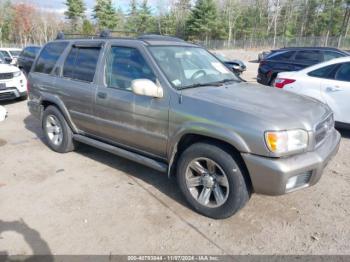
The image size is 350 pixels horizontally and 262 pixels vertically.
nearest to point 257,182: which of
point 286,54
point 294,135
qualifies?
point 294,135

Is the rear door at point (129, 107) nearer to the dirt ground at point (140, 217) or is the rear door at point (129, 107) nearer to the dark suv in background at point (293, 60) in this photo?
the dirt ground at point (140, 217)

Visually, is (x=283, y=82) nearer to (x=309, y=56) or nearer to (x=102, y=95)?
(x=102, y=95)

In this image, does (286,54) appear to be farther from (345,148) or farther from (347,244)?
(347,244)

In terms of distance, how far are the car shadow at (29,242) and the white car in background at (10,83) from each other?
261 inches

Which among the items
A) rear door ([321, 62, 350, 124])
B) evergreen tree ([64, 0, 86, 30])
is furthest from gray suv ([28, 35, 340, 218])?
evergreen tree ([64, 0, 86, 30])

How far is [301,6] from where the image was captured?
217ft

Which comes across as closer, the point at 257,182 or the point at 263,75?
the point at 257,182

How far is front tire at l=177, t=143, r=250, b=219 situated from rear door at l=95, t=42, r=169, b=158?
423mm

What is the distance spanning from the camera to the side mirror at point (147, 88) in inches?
136

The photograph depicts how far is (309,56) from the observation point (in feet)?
33.0

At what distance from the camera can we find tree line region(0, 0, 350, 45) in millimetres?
57375

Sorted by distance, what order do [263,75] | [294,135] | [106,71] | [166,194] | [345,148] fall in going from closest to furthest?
[294,135], [166,194], [106,71], [345,148], [263,75]

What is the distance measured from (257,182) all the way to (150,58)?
1.89 meters

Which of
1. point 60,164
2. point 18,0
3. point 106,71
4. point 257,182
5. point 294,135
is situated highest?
point 18,0
